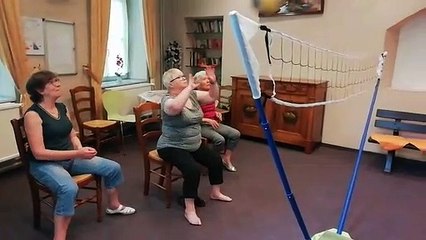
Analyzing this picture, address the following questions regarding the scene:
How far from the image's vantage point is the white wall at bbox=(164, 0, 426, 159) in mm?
4109

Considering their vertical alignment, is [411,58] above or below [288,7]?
below

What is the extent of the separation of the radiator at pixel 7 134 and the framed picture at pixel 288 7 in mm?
3418

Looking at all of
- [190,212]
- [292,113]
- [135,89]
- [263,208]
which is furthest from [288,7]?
[190,212]

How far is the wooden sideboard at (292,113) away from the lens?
434 centimetres

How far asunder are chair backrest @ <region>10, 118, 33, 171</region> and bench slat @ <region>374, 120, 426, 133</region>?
3.84 metres

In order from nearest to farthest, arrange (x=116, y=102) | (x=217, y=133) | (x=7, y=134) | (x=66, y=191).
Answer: (x=66, y=191), (x=7, y=134), (x=217, y=133), (x=116, y=102)

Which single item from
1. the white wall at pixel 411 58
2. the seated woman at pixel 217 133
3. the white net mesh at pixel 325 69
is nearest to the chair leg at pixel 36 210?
the seated woman at pixel 217 133

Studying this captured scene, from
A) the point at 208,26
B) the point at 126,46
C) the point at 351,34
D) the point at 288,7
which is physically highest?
the point at 288,7

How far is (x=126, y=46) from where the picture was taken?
5406mm

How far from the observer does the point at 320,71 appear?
184 inches

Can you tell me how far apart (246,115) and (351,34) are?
175cm

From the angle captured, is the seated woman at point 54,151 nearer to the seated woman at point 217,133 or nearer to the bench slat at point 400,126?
the seated woman at point 217,133

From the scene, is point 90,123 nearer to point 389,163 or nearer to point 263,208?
point 263,208

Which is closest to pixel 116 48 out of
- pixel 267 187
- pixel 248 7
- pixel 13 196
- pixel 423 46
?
pixel 248 7
